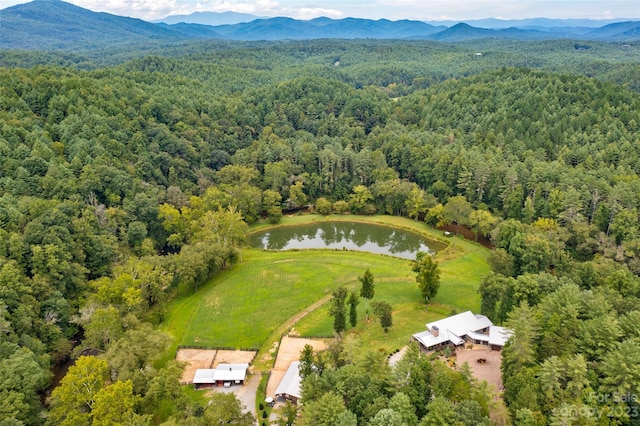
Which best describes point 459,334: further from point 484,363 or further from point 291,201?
point 291,201

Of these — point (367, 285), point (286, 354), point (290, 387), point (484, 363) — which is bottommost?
point (286, 354)

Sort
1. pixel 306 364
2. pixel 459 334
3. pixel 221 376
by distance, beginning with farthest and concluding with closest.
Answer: pixel 459 334, pixel 221 376, pixel 306 364

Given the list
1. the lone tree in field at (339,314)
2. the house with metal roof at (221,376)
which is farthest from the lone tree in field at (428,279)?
the house with metal roof at (221,376)

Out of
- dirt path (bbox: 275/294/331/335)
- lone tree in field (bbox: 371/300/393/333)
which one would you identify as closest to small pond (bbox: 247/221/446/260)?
dirt path (bbox: 275/294/331/335)

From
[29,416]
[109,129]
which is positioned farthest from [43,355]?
[109,129]

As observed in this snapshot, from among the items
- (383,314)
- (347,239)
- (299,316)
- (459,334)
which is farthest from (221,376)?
(347,239)

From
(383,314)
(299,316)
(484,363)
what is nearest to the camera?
(484,363)
